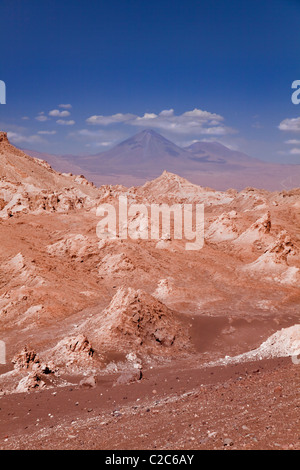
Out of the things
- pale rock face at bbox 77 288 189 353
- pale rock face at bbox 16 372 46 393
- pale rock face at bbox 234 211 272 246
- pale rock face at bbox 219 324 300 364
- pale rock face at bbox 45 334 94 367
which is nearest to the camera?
pale rock face at bbox 16 372 46 393

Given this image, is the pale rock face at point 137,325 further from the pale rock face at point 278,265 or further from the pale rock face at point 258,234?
the pale rock face at point 258,234

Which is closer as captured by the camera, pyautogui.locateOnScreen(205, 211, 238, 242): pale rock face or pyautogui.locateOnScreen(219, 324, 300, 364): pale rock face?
pyautogui.locateOnScreen(219, 324, 300, 364): pale rock face

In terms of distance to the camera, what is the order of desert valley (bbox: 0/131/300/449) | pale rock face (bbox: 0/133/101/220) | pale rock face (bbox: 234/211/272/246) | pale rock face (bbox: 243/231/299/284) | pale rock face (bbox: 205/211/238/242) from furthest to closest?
pale rock face (bbox: 0/133/101/220), pale rock face (bbox: 205/211/238/242), pale rock face (bbox: 234/211/272/246), pale rock face (bbox: 243/231/299/284), desert valley (bbox: 0/131/300/449)

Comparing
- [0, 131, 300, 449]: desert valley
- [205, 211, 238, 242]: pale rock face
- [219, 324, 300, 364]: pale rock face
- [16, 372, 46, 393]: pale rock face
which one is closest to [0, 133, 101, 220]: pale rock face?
[0, 131, 300, 449]: desert valley

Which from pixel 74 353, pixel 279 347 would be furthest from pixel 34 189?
pixel 279 347

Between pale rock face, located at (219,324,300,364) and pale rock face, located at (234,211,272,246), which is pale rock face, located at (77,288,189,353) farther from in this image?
pale rock face, located at (234,211,272,246)

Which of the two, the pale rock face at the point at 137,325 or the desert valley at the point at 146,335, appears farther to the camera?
the pale rock face at the point at 137,325

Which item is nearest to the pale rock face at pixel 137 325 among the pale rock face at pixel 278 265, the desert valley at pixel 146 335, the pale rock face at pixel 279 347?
the desert valley at pixel 146 335

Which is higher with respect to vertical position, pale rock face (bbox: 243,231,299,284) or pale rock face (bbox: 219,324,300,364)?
pale rock face (bbox: 243,231,299,284)

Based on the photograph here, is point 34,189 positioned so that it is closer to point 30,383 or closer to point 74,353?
point 74,353

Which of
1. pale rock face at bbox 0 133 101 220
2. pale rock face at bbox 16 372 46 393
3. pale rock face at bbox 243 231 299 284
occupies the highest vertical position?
pale rock face at bbox 0 133 101 220

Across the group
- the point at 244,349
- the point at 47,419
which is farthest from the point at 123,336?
the point at 47,419

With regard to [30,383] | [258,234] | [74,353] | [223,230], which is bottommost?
[30,383]
